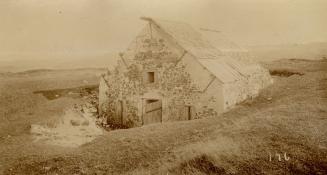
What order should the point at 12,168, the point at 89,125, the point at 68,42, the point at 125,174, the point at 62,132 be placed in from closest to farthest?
the point at 125,174, the point at 12,168, the point at 62,132, the point at 89,125, the point at 68,42

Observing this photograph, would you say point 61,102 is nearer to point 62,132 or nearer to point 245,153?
point 62,132

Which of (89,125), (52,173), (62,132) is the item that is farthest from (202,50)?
(52,173)

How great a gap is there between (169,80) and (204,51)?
3003 mm

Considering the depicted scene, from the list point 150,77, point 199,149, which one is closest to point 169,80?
point 150,77

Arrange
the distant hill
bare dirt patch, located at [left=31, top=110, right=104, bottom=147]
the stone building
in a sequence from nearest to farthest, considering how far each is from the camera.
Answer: bare dirt patch, located at [left=31, top=110, right=104, bottom=147] < the stone building < the distant hill

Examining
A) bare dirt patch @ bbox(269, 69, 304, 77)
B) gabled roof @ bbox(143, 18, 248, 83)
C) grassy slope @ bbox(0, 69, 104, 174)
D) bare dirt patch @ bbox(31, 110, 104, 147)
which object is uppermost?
gabled roof @ bbox(143, 18, 248, 83)

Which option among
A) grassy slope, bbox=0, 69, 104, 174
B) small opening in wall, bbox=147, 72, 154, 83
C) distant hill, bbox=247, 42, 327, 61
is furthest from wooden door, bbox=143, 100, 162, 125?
distant hill, bbox=247, 42, 327, 61

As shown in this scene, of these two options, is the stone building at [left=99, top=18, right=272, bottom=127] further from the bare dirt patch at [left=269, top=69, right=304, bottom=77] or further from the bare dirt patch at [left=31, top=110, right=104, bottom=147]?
the bare dirt patch at [left=269, top=69, right=304, bottom=77]

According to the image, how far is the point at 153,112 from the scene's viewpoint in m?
20.3

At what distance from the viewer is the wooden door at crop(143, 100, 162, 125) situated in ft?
66.2

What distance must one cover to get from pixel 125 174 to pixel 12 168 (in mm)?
3967

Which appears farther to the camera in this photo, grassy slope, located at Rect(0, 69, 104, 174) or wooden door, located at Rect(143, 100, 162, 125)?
wooden door, located at Rect(143, 100, 162, 125)

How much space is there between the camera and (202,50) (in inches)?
821

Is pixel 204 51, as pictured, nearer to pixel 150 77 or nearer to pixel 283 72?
pixel 150 77
